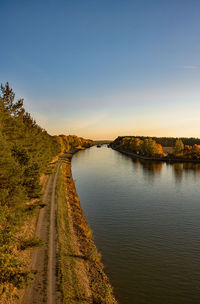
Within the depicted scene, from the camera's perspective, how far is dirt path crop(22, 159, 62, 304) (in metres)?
13.8

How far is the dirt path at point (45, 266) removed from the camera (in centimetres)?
1383

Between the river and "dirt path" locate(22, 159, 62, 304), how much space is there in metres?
5.82

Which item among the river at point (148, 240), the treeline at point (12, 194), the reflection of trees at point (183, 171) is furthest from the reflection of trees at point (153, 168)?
the treeline at point (12, 194)

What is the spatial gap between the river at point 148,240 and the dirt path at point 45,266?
5.82m

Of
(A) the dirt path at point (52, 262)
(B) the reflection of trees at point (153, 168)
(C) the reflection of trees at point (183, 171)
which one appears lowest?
(A) the dirt path at point (52, 262)

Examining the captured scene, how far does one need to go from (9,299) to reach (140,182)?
51.0 meters

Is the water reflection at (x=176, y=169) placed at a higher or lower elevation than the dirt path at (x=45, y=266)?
higher

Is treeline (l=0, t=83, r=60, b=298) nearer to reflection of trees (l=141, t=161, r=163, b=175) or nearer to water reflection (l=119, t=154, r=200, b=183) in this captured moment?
water reflection (l=119, t=154, r=200, b=183)

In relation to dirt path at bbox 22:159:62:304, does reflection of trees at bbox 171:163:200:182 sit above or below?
above

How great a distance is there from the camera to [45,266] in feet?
56.2

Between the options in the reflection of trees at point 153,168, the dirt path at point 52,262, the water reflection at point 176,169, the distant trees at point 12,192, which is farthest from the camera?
the reflection of trees at point 153,168

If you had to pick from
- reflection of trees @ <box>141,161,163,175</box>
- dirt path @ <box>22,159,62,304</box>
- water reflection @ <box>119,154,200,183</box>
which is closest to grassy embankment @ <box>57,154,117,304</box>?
dirt path @ <box>22,159,62,304</box>

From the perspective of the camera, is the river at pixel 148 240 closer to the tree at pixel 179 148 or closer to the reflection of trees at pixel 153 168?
the reflection of trees at pixel 153 168

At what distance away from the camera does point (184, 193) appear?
4969cm
